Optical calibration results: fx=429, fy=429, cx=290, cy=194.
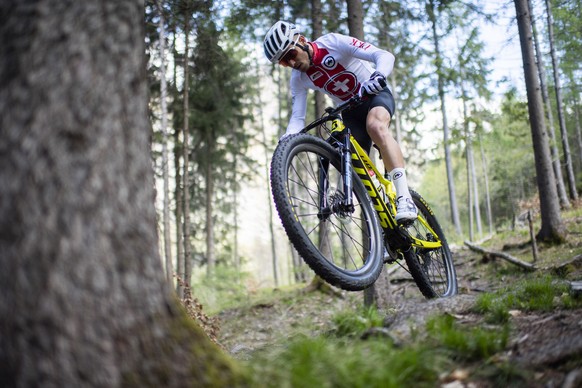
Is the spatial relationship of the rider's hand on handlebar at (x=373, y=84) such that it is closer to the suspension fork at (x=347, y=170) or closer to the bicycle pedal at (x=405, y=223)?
the suspension fork at (x=347, y=170)

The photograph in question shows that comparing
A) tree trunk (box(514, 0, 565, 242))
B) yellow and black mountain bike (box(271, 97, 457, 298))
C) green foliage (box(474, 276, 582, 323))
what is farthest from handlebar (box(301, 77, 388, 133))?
tree trunk (box(514, 0, 565, 242))

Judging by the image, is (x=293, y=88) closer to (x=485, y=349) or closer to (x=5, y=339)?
(x=485, y=349)

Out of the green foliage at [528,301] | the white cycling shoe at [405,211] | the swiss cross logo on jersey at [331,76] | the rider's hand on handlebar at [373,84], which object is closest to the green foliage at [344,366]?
the green foliage at [528,301]

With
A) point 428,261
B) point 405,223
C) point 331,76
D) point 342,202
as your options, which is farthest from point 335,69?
point 428,261

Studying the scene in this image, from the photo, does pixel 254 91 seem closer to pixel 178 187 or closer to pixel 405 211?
pixel 178 187

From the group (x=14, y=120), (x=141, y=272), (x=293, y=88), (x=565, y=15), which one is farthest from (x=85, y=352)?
(x=565, y=15)

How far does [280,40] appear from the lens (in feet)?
12.0

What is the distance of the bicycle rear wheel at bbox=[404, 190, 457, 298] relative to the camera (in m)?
4.28

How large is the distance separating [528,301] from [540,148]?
6.79 m

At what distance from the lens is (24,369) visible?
3.96ft

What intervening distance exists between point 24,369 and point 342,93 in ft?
11.5

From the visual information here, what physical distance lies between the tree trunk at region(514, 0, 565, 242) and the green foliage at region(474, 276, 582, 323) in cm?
584

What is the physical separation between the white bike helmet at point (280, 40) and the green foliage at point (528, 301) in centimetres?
253

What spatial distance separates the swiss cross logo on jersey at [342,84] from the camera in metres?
4.04
